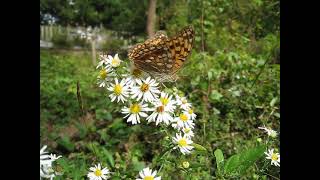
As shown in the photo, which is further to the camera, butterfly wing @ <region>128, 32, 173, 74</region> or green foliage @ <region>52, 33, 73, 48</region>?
green foliage @ <region>52, 33, 73, 48</region>

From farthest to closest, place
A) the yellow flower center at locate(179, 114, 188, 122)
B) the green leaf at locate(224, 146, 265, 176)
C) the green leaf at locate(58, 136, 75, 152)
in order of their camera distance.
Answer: the green leaf at locate(58, 136, 75, 152) < the yellow flower center at locate(179, 114, 188, 122) < the green leaf at locate(224, 146, 265, 176)

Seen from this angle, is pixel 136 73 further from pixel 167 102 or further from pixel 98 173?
pixel 98 173

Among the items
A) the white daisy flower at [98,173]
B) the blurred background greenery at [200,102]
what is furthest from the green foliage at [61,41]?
the white daisy flower at [98,173]

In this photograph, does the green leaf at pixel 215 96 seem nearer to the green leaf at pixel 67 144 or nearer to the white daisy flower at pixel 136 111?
the green leaf at pixel 67 144

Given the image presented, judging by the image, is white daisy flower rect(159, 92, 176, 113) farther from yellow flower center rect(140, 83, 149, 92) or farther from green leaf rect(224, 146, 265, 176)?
green leaf rect(224, 146, 265, 176)

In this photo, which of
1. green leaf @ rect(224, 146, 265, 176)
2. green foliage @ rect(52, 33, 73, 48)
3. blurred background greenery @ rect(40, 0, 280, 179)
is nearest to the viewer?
green leaf @ rect(224, 146, 265, 176)

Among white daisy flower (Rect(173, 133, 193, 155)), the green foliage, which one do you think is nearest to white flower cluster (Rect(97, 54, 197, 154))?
white daisy flower (Rect(173, 133, 193, 155))

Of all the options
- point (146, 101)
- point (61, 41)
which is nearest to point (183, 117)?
point (146, 101)
